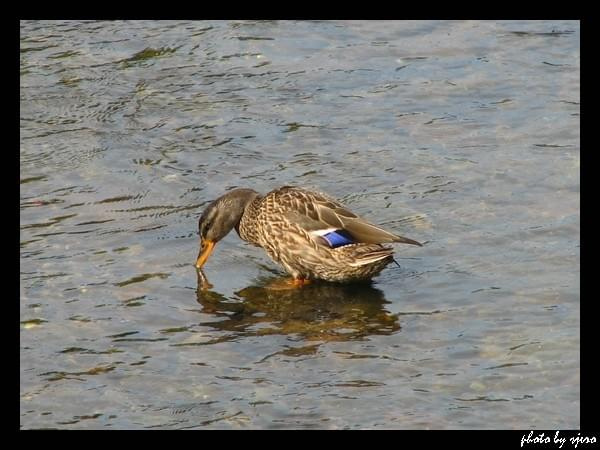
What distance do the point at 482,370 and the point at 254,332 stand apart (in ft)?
5.64

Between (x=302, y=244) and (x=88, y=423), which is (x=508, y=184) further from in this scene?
(x=88, y=423)

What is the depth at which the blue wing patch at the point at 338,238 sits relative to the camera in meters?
9.54

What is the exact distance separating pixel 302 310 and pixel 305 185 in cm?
213

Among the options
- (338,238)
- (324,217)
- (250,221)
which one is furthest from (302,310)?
(250,221)

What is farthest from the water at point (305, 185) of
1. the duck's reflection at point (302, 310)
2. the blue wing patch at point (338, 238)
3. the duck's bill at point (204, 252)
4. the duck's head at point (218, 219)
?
the blue wing patch at point (338, 238)

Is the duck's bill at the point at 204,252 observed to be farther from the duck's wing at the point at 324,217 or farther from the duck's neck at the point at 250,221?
the duck's wing at the point at 324,217

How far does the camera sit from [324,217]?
9727mm

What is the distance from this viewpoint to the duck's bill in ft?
32.5

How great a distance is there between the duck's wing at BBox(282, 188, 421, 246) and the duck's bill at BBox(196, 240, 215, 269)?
67cm

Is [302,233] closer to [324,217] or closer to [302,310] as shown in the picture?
[324,217]

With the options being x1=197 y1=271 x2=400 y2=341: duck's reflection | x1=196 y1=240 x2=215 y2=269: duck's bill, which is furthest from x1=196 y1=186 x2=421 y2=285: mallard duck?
x1=197 y1=271 x2=400 y2=341: duck's reflection

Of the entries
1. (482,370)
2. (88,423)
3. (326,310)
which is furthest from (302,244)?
(88,423)

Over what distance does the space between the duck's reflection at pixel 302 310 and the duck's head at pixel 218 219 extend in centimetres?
25

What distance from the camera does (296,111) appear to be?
41.7ft
